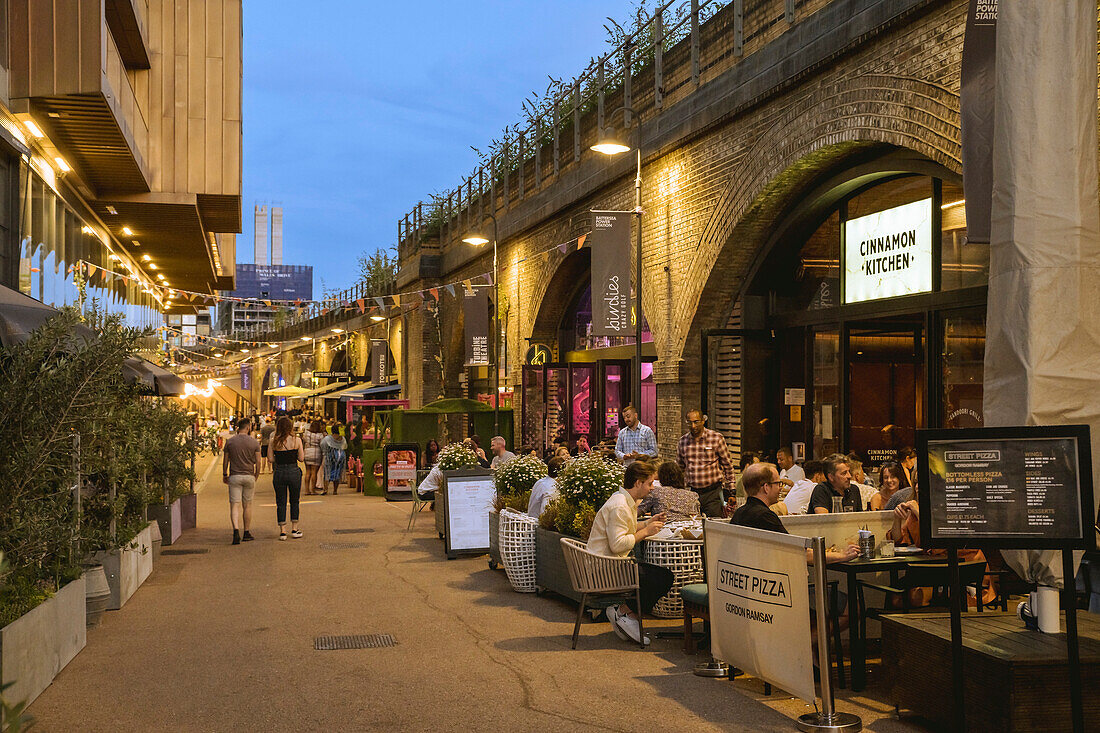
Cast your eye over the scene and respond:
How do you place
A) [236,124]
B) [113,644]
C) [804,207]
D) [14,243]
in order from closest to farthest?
[113,644], [14,243], [804,207], [236,124]

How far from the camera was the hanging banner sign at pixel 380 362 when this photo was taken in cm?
3897

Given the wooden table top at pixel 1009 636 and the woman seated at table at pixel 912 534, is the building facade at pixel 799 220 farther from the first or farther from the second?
the wooden table top at pixel 1009 636

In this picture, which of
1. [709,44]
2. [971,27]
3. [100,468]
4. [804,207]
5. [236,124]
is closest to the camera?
[971,27]

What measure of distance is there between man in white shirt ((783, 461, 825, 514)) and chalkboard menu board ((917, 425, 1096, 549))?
5.38 m

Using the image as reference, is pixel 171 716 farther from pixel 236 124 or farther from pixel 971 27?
pixel 236 124

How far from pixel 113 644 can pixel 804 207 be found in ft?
34.0

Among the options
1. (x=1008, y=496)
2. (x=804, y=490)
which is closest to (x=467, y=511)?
(x=804, y=490)

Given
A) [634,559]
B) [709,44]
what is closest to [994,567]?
[634,559]

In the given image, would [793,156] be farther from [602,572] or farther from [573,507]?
[602,572]

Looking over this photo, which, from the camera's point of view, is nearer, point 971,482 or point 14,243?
point 971,482

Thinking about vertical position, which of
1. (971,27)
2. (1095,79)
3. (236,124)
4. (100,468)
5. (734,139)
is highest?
(236,124)

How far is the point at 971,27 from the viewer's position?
7441 mm

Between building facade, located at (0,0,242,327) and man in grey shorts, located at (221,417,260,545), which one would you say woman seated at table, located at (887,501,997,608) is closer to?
building facade, located at (0,0,242,327)

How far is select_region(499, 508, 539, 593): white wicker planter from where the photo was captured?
10.6m
